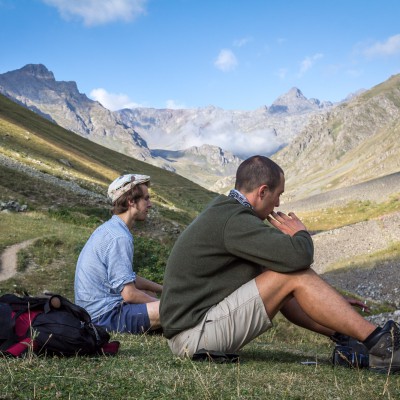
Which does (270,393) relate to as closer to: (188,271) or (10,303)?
(188,271)

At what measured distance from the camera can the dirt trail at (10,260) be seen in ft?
56.1

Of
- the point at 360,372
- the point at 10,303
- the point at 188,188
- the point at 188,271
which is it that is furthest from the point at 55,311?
the point at 188,188

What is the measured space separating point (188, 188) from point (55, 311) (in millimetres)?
81497

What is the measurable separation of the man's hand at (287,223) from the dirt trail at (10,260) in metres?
12.1

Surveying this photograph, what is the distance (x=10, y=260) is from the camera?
60.3 ft

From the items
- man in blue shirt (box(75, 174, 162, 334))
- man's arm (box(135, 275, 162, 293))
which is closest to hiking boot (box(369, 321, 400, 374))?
man in blue shirt (box(75, 174, 162, 334))

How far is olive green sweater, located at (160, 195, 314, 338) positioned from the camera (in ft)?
20.3

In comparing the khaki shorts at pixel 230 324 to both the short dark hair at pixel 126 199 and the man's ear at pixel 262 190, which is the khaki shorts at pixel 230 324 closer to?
the man's ear at pixel 262 190

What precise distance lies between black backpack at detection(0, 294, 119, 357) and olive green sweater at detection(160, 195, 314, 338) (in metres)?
1.14

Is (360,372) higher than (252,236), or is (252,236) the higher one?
(252,236)

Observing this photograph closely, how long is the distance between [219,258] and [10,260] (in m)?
13.9

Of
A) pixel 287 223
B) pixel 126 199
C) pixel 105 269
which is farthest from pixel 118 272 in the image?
pixel 287 223

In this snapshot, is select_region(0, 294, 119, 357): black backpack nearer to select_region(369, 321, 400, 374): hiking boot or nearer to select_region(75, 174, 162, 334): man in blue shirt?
select_region(75, 174, 162, 334): man in blue shirt

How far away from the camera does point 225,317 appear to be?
6727 millimetres
